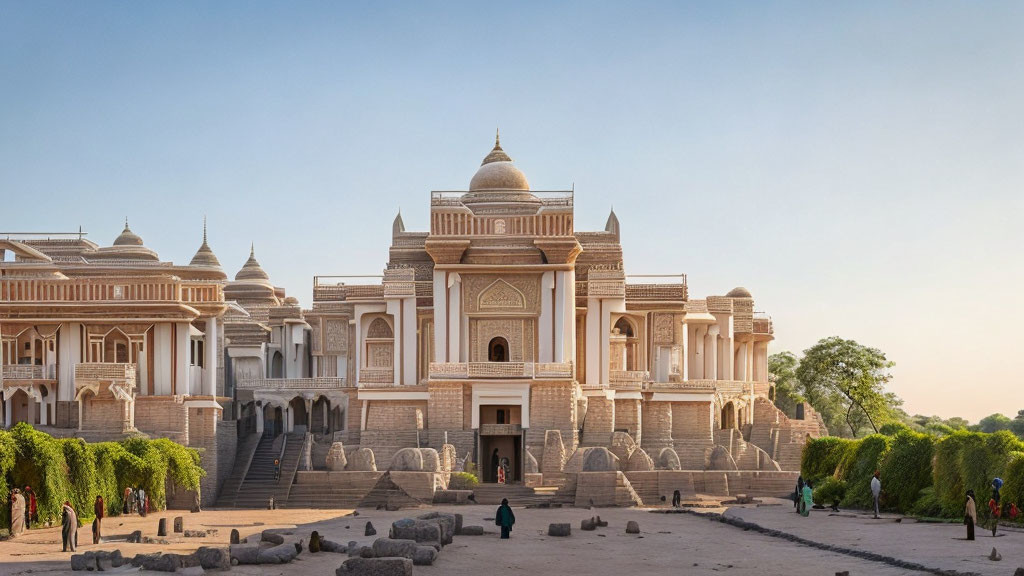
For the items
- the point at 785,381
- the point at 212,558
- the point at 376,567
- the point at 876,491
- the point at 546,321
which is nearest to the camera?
the point at 376,567

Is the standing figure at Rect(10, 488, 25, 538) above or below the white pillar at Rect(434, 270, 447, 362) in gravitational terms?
below

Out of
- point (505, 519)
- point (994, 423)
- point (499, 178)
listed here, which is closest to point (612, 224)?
point (499, 178)

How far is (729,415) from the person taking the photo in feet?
210

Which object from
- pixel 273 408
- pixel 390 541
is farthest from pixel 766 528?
pixel 273 408

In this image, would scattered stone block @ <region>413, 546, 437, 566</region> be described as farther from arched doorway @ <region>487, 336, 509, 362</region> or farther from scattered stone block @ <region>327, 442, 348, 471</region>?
arched doorway @ <region>487, 336, 509, 362</region>

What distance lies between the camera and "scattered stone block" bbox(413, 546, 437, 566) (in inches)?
1017

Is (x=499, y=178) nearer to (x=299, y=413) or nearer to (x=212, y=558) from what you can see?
(x=299, y=413)

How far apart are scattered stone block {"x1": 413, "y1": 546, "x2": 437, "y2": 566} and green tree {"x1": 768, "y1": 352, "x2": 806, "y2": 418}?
58.9 metres

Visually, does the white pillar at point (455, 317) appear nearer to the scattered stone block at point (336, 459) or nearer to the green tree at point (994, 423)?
the scattered stone block at point (336, 459)

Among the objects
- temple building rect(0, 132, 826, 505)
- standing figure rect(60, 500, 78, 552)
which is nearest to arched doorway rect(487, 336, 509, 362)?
temple building rect(0, 132, 826, 505)

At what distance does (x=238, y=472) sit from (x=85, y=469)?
12.5 metres

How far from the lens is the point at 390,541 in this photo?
25719mm

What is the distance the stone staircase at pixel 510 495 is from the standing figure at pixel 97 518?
12.0m

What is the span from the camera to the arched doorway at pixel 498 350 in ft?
177
